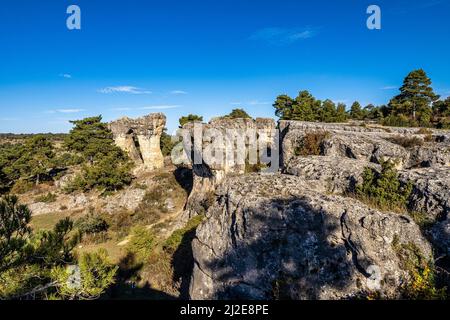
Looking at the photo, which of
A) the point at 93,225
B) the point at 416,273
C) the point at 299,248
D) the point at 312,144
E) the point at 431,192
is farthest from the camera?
the point at 93,225

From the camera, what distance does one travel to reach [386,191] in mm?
7898

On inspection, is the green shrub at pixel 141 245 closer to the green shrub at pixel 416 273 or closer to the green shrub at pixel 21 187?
the green shrub at pixel 416 273

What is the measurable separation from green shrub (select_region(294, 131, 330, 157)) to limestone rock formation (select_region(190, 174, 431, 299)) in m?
6.15

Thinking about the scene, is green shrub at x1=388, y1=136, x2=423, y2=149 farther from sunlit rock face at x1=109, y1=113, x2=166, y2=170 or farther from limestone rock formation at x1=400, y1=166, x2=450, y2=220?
sunlit rock face at x1=109, y1=113, x2=166, y2=170

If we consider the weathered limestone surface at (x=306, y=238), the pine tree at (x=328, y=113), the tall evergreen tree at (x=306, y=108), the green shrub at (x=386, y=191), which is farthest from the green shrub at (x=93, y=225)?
the pine tree at (x=328, y=113)

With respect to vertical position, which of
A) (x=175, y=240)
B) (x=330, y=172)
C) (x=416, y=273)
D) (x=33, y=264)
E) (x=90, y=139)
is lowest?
(x=175, y=240)

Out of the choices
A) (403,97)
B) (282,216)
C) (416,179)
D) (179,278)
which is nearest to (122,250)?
(179,278)

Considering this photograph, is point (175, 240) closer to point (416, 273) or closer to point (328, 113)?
point (416, 273)

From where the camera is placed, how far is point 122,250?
20.2m

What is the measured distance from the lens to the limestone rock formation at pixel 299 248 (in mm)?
5969

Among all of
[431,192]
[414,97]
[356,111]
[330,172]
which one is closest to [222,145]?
[330,172]

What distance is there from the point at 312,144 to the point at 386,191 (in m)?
6.52

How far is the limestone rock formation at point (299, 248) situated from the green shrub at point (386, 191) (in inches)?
36.4

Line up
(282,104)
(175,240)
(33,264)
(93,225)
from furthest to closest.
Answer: (282,104) → (93,225) → (175,240) → (33,264)
